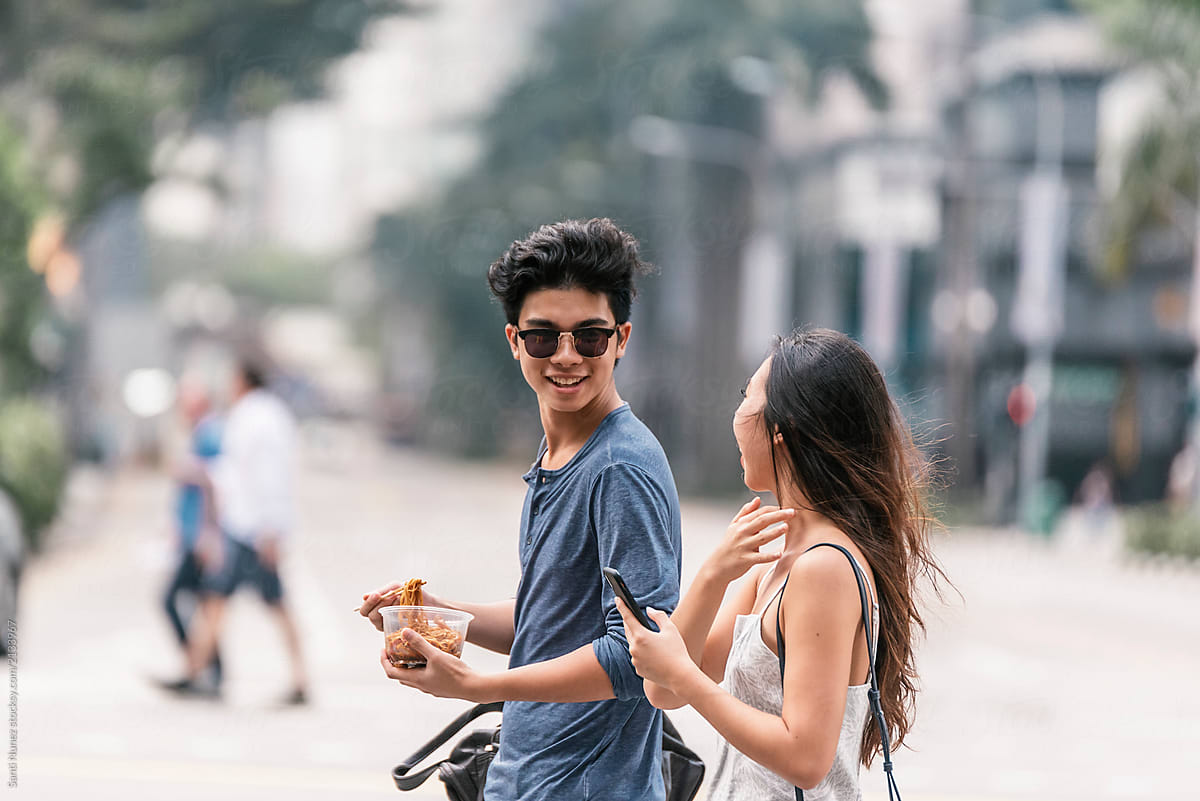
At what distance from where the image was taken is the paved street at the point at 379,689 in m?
5.75

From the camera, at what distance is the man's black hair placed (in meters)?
2.14

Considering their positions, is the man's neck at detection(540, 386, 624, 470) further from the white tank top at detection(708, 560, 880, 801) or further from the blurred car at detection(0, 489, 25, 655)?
the blurred car at detection(0, 489, 25, 655)

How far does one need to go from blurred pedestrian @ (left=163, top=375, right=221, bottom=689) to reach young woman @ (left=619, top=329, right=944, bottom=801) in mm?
5202

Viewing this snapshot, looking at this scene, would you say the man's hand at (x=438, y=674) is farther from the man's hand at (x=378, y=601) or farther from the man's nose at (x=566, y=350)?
the man's nose at (x=566, y=350)

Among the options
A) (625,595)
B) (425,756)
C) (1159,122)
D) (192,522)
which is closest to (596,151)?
(1159,122)

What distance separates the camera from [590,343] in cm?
216

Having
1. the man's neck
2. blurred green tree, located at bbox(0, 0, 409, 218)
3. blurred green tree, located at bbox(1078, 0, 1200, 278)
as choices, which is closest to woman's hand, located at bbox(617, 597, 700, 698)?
the man's neck

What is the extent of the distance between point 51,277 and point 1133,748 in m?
14.3

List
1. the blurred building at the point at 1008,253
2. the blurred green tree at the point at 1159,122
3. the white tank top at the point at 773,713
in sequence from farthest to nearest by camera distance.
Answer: the blurred building at the point at 1008,253 < the blurred green tree at the point at 1159,122 < the white tank top at the point at 773,713

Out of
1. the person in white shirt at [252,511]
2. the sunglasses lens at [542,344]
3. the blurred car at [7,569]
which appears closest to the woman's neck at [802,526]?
the sunglasses lens at [542,344]

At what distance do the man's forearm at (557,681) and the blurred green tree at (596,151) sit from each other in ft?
80.3

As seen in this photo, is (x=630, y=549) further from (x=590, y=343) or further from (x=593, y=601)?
(x=590, y=343)

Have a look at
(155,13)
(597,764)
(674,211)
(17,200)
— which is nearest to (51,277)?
(17,200)

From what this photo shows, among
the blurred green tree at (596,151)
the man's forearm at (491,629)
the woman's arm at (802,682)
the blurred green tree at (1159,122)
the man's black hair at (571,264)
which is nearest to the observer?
the woman's arm at (802,682)
